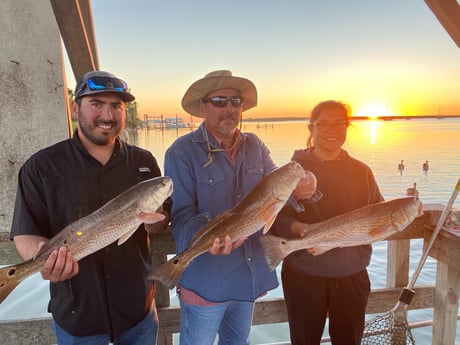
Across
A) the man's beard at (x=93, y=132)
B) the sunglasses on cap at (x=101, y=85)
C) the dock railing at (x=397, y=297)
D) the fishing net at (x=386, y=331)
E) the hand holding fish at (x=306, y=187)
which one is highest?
the sunglasses on cap at (x=101, y=85)

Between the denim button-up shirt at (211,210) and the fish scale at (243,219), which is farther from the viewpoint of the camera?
the denim button-up shirt at (211,210)

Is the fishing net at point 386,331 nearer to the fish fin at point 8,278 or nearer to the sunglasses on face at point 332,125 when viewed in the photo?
the sunglasses on face at point 332,125

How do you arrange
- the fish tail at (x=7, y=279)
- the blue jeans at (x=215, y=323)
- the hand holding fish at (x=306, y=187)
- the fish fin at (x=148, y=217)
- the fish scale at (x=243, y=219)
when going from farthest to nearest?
the blue jeans at (x=215, y=323), the hand holding fish at (x=306, y=187), the fish scale at (x=243, y=219), the fish fin at (x=148, y=217), the fish tail at (x=7, y=279)

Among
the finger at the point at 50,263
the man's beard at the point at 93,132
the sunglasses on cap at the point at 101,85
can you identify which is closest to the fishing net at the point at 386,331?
the finger at the point at 50,263

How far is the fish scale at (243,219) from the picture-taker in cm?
227

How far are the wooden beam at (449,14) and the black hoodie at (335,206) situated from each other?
1.51 meters

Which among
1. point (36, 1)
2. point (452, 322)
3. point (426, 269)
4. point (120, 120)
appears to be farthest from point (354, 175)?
point (426, 269)

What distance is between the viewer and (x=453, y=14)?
2783 millimetres

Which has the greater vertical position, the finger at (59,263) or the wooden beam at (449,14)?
the wooden beam at (449,14)

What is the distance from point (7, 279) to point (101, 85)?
4.96 feet

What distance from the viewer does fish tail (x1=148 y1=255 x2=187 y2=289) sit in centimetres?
225

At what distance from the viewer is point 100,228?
2.10 m

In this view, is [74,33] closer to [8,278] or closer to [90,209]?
[90,209]

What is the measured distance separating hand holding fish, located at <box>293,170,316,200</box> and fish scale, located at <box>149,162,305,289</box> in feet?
0.31
